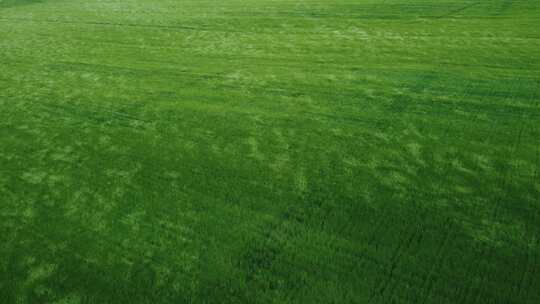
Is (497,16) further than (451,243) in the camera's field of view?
Yes

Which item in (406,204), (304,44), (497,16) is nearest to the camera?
(406,204)

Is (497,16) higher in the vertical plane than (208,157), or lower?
higher

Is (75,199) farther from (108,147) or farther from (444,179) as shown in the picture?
(444,179)

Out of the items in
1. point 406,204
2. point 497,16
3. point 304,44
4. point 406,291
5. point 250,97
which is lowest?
point 406,291

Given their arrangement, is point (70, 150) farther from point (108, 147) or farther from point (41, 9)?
point (41, 9)

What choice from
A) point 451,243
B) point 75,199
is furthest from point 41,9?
point 451,243

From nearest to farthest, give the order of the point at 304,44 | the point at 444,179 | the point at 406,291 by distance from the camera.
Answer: the point at 406,291 < the point at 444,179 < the point at 304,44
